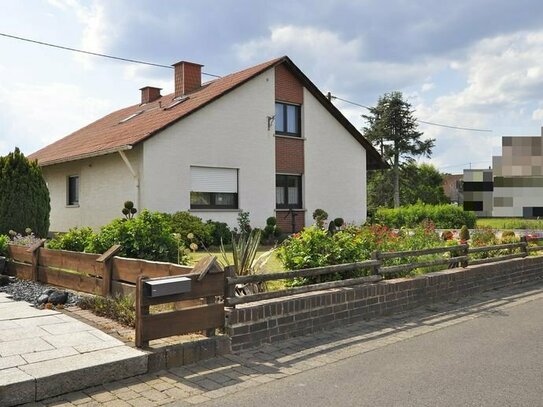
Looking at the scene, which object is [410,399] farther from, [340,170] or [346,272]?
[340,170]

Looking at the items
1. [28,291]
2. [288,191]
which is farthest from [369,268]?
[288,191]

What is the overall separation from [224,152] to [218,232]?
3.32 metres

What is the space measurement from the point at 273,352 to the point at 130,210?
11721 mm

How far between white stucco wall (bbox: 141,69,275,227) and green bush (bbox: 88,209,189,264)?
8892 millimetres

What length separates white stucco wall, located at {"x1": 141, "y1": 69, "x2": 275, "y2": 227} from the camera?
17.4 metres

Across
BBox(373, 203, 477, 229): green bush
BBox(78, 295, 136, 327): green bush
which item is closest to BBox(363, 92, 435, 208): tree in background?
BBox(373, 203, 477, 229): green bush

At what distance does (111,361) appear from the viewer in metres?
4.85

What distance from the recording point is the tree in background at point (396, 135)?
171 feet

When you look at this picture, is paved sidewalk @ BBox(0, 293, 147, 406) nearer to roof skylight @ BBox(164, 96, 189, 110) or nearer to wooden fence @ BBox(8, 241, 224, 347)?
wooden fence @ BBox(8, 241, 224, 347)

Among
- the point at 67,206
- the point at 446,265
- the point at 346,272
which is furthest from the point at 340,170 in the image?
the point at 346,272

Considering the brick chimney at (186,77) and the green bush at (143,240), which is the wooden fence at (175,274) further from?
the brick chimney at (186,77)

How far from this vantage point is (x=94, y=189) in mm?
19844

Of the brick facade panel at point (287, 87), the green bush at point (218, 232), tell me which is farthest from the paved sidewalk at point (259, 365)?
the brick facade panel at point (287, 87)

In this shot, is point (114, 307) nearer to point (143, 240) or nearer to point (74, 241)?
point (143, 240)
